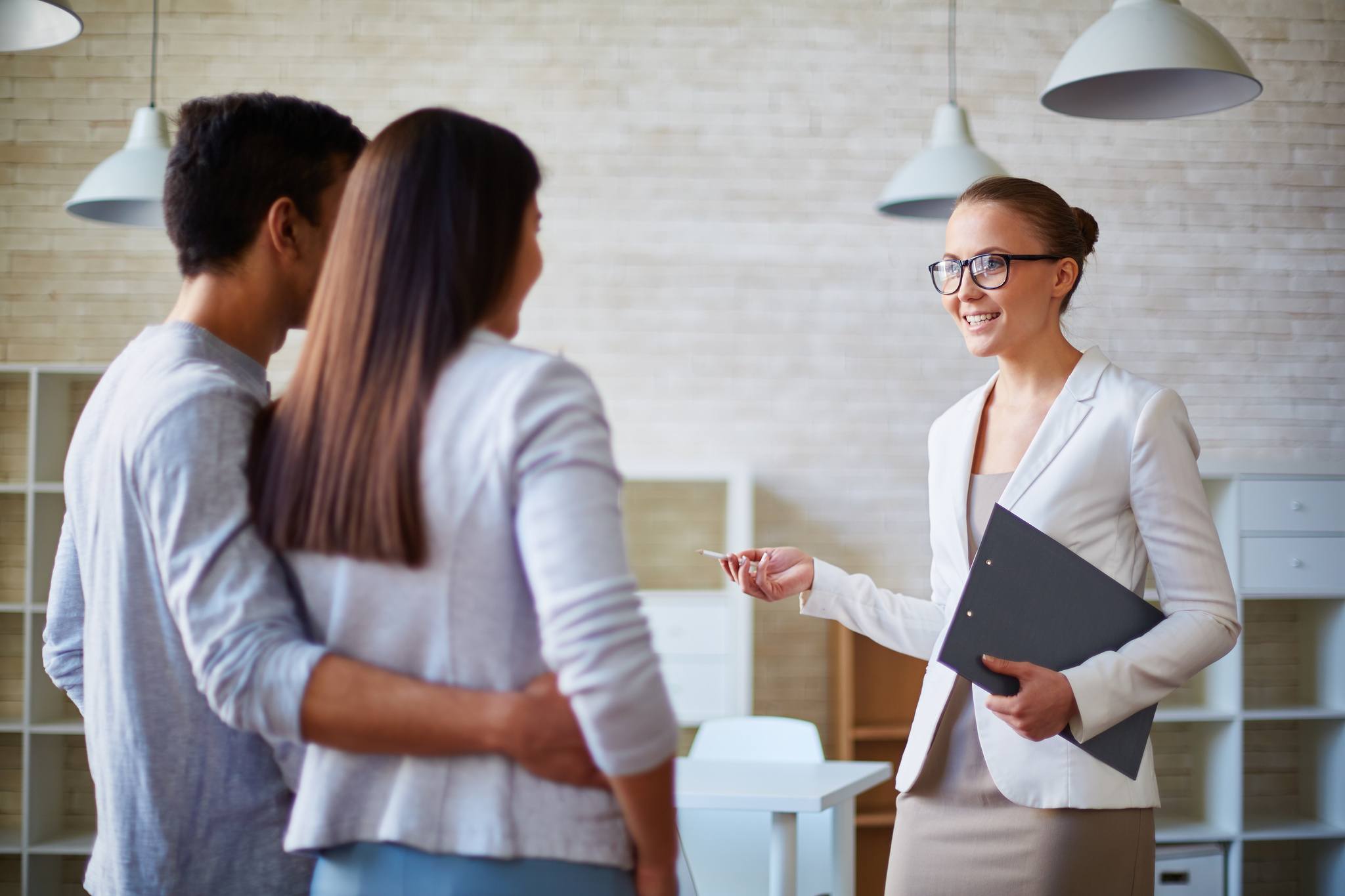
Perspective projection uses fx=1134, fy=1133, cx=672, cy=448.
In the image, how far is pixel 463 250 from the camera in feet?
3.53

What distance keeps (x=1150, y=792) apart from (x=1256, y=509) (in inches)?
125

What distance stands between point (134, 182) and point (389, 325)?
254 cm

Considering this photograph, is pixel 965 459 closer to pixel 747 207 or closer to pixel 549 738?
pixel 549 738

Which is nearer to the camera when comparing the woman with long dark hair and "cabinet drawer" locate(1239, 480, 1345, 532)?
the woman with long dark hair

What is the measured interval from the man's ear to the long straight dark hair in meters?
0.28

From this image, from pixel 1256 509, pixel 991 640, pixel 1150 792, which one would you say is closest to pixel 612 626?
pixel 991 640

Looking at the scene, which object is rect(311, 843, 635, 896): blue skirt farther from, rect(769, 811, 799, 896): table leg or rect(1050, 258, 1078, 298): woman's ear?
rect(769, 811, 799, 896): table leg

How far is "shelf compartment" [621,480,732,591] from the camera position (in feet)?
15.9

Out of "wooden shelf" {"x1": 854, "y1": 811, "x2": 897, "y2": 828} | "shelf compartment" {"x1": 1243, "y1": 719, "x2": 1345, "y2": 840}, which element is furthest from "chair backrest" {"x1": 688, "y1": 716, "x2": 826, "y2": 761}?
"shelf compartment" {"x1": 1243, "y1": 719, "x2": 1345, "y2": 840}

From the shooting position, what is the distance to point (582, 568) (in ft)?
3.17

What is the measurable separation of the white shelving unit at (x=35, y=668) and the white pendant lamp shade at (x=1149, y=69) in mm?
3523

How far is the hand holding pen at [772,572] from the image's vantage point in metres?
2.03

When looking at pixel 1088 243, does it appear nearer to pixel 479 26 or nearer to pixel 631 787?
pixel 631 787

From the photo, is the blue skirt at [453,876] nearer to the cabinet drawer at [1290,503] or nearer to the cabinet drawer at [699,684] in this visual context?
the cabinet drawer at [699,684]
